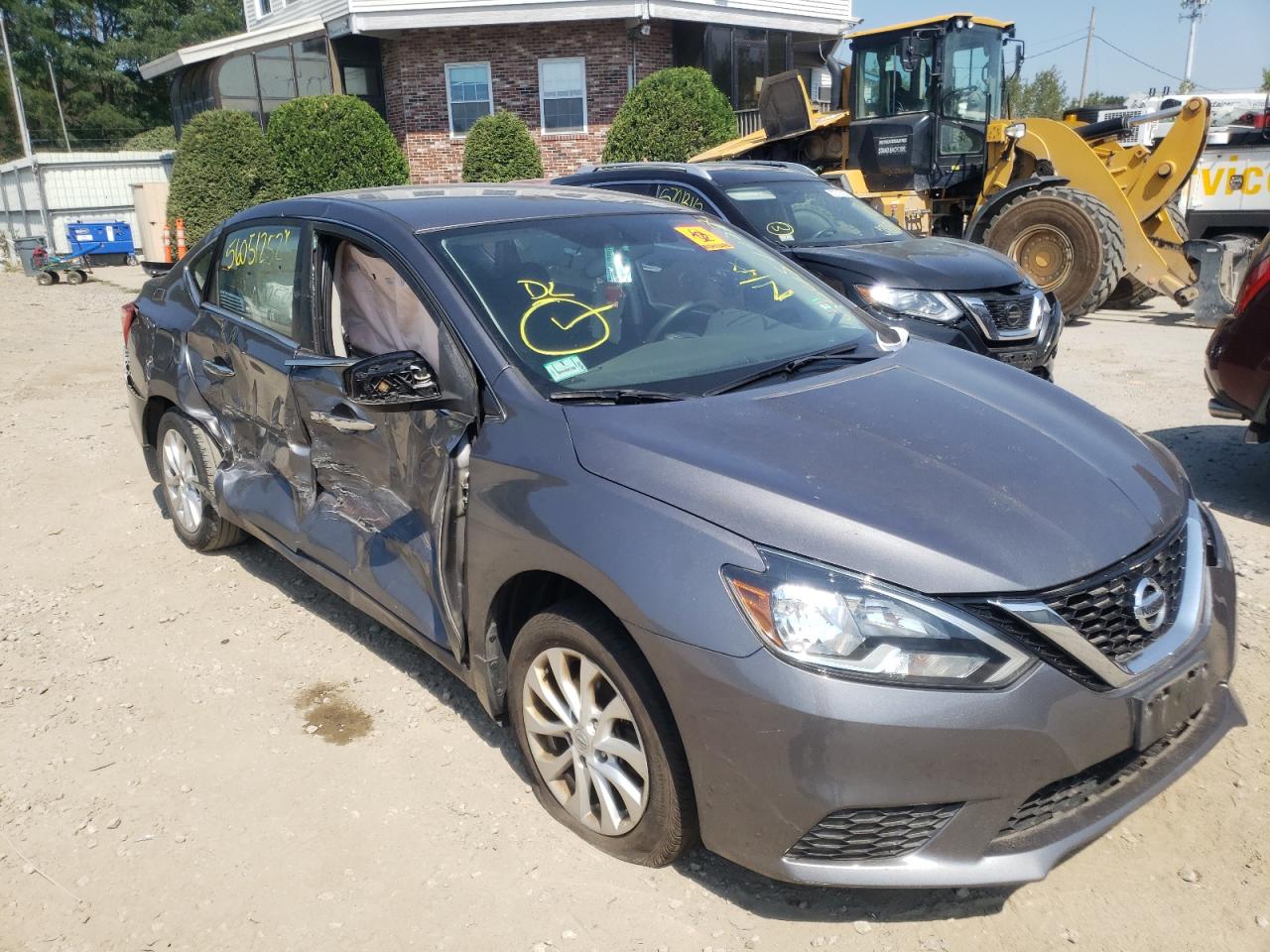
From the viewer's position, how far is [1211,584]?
8.90 feet

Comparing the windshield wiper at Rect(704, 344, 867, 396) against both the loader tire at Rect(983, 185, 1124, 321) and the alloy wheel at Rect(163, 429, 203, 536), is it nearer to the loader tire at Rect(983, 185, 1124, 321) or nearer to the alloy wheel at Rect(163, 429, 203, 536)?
the alloy wheel at Rect(163, 429, 203, 536)

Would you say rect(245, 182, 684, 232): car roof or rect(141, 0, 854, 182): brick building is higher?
rect(141, 0, 854, 182): brick building

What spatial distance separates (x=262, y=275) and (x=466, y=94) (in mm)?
20077

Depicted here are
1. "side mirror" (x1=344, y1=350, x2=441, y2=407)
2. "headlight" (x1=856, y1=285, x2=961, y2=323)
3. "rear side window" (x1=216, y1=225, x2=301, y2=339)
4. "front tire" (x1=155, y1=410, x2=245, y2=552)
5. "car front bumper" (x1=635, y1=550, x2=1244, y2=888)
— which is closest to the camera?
"car front bumper" (x1=635, y1=550, x2=1244, y2=888)

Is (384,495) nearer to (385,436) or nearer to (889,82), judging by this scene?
(385,436)

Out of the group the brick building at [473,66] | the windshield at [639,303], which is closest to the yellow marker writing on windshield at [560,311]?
the windshield at [639,303]

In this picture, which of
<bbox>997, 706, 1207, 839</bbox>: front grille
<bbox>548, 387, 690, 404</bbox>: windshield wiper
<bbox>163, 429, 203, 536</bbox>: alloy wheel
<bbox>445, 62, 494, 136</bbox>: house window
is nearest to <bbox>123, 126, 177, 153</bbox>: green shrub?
<bbox>445, 62, 494, 136</bbox>: house window

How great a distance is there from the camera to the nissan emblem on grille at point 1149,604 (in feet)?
7.84

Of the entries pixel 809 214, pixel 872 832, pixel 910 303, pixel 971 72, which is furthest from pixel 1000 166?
pixel 872 832

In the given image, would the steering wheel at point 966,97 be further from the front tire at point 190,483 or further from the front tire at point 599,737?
the front tire at point 599,737

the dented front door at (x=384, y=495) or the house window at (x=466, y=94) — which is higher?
the house window at (x=466, y=94)

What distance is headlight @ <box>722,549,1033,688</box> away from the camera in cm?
219

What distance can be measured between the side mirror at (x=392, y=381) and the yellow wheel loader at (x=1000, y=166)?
365 inches

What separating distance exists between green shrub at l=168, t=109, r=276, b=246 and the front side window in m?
11.6
